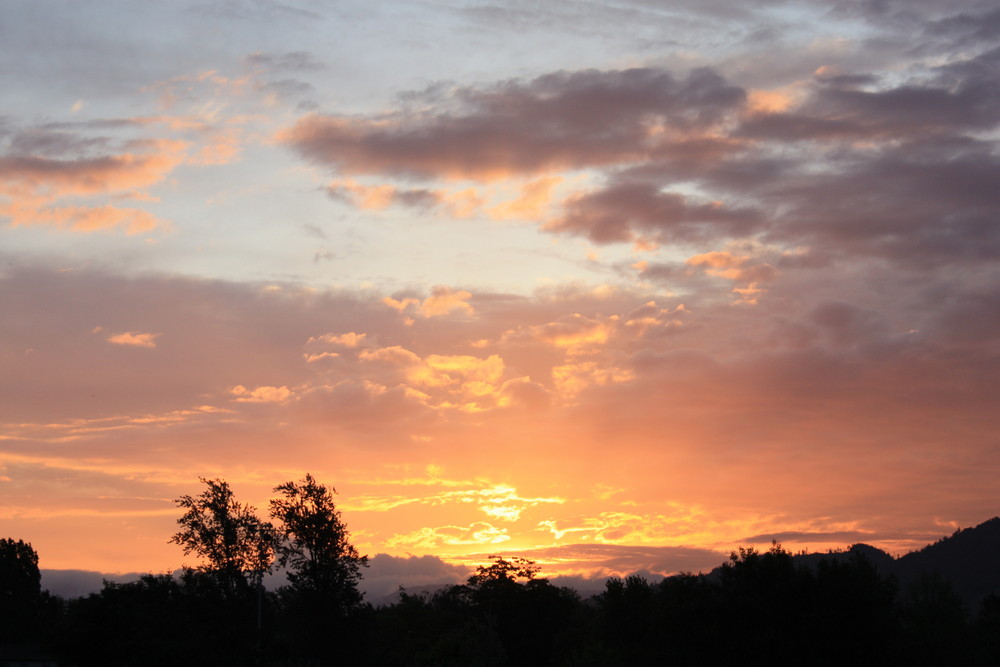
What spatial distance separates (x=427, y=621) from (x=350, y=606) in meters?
24.6

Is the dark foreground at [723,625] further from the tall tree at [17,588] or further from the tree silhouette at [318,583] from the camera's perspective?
the tall tree at [17,588]

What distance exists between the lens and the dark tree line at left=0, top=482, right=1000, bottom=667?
5681 centimetres

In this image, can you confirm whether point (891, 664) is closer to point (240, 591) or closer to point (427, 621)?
point (240, 591)

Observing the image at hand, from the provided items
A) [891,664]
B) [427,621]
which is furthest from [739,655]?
[427,621]

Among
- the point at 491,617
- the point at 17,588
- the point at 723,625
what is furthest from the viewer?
the point at 17,588

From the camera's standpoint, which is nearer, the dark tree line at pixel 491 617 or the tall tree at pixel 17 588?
the dark tree line at pixel 491 617

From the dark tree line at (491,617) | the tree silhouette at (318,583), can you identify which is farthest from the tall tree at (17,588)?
the tree silhouette at (318,583)

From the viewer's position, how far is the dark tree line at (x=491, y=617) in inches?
2237

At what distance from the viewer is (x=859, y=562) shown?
62500mm

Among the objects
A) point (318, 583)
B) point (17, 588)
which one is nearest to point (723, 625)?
point (318, 583)

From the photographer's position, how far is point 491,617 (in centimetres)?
10925

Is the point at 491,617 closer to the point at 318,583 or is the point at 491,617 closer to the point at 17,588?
the point at 318,583

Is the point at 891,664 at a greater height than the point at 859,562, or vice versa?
the point at 859,562

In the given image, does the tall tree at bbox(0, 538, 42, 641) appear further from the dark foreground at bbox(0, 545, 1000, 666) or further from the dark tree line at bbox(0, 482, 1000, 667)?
the dark foreground at bbox(0, 545, 1000, 666)
